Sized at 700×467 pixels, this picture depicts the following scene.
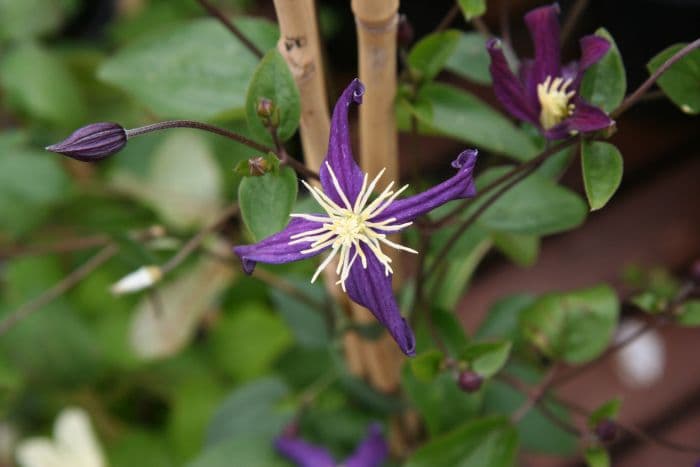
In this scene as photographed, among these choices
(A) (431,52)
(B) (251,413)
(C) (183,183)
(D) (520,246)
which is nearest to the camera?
(A) (431,52)

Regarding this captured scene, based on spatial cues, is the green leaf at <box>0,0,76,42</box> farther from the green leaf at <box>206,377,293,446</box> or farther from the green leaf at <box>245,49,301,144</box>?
the green leaf at <box>245,49,301,144</box>

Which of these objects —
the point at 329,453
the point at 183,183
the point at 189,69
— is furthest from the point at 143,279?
the point at 183,183

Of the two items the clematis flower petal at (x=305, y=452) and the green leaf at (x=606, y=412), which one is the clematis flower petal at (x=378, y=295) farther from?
the clematis flower petal at (x=305, y=452)

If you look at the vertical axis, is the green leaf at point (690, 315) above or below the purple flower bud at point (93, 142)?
below

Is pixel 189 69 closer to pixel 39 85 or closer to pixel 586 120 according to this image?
pixel 586 120

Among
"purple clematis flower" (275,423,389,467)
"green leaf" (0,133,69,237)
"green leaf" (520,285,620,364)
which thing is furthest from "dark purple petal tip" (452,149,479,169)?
"green leaf" (0,133,69,237)

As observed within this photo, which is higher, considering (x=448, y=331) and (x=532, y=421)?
(x=448, y=331)

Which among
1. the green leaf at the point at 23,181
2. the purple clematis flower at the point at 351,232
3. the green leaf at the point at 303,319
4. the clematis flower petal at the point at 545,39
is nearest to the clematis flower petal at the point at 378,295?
the purple clematis flower at the point at 351,232
